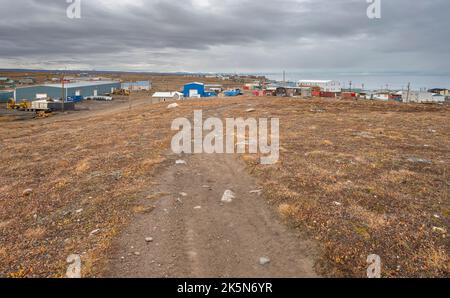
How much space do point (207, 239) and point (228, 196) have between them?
3.07 m

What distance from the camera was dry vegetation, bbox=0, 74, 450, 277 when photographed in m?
7.53

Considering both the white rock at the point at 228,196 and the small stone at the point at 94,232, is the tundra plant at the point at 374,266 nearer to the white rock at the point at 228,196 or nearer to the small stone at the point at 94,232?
the white rock at the point at 228,196

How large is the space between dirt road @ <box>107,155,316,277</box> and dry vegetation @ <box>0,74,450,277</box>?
1.79 ft

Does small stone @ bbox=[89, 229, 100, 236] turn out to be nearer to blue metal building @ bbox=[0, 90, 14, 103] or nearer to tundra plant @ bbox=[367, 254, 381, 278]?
tundra plant @ bbox=[367, 254, 381, 278]

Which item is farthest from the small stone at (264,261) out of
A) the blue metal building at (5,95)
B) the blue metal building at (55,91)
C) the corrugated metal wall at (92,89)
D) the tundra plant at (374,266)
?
the corrugated metal wall at (92,89)

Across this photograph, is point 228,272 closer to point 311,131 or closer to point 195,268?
point 195,268

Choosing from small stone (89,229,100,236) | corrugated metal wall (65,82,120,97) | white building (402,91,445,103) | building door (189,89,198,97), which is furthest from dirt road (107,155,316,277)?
white building (402,91,445,103)

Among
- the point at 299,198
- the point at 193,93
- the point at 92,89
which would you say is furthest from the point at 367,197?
the point at 92,89

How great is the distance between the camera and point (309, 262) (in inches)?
280

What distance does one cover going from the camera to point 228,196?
1116cm

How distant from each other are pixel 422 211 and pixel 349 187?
2.57m

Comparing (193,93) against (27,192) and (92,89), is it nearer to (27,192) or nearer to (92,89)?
(92,89)

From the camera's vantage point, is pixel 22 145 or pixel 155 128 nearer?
pixel 22 145

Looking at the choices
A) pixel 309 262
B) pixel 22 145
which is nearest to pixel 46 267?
pixel 309 262
